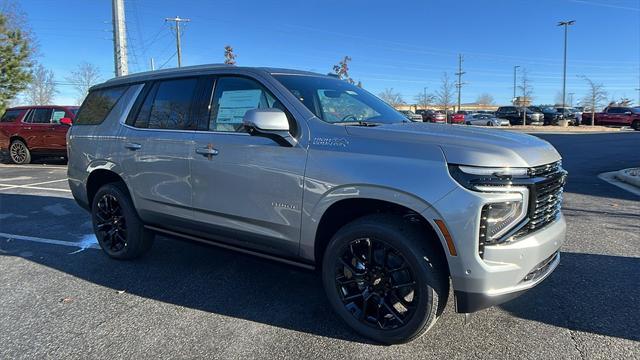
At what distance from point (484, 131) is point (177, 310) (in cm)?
276

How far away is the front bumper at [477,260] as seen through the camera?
2693 millimetres

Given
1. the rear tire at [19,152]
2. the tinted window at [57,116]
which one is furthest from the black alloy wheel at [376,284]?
the rear tire at [19,152]

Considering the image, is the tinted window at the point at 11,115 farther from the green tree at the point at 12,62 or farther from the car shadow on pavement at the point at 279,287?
the car shadow on pavement at the point at 279,287

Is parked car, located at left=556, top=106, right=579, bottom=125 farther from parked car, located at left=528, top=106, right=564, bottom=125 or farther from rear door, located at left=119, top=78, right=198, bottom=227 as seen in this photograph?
rear door, located at left=119, top=78, right=198, bottom=227

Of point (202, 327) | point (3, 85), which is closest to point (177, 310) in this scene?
point (202, 327)

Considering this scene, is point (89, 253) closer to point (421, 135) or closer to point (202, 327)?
point (202, 327)

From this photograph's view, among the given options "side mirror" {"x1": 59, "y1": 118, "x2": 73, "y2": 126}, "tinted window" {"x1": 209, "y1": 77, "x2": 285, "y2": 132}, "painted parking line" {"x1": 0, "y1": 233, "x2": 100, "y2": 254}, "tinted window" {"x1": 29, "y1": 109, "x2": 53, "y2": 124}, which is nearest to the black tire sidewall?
"tinted window" {"x1": 209, "y1": 77, "x2": 285, "y2": 132}

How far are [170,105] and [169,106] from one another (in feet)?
0.04

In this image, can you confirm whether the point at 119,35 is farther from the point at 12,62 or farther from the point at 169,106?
the point at 169,106

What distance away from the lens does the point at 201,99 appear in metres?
4.07

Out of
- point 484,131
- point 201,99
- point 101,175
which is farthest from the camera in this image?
point 101,175

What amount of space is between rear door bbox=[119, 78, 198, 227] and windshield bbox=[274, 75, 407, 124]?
1.02m

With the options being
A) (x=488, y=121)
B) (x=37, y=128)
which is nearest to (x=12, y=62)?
(x=37, y=128)

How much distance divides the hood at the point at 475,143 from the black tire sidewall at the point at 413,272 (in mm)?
605
